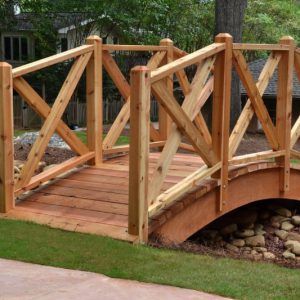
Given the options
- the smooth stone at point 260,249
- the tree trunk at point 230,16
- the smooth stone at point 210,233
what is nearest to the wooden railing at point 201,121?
the smooth stone at point 260,249

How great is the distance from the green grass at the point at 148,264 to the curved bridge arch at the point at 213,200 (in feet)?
2.59

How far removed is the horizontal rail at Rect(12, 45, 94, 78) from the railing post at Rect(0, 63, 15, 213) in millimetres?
211

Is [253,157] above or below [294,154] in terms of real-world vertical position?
above

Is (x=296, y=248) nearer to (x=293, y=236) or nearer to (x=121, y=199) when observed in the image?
(x=293, y=236)

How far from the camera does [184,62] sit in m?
6.08

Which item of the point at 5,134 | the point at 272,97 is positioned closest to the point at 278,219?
the point at 5,134

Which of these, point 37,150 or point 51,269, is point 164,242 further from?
point 37,150

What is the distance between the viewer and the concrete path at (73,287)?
4.18m

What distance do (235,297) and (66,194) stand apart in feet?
10.9

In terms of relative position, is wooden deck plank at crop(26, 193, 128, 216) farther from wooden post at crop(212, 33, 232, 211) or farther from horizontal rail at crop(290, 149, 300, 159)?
horizontal rail at crop(290, 149, 300, 159)

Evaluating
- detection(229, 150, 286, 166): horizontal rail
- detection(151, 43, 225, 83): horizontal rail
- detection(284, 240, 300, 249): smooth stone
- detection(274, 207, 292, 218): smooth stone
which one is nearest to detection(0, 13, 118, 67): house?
detection(274, 207, 292, 218): smooth stone

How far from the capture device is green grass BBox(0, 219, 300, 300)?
14.6ft

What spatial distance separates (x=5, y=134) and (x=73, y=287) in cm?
245

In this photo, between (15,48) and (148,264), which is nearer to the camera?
(148,264)
